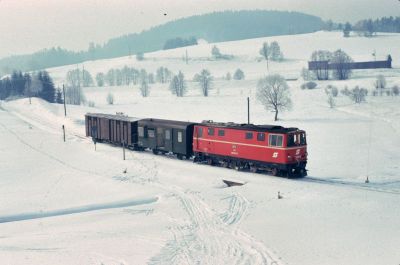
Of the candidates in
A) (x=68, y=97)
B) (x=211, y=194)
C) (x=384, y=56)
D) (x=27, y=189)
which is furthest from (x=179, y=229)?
(x=384, y=56)

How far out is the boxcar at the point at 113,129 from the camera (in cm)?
4588

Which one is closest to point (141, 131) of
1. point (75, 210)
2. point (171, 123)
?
point (171, 123)

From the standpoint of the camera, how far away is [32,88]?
122625 millimetres

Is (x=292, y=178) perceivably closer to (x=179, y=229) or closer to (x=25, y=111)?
(x=179, y=229)

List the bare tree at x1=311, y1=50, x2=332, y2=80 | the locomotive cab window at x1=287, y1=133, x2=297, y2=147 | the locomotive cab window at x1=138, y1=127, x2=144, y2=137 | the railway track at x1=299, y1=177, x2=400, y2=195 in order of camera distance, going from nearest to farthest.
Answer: the railway track at x1=299, y1=177, x2=400, y2=195, the locomotive cab window at x1=287, y1=133, x2=297, y2=147, the locomotive cab window at x1=138, y1=127, x2=144, y2=137, the bare tree at x1=311, y1=50, x2=332, y2=80

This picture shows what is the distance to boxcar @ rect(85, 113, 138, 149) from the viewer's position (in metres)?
45.9

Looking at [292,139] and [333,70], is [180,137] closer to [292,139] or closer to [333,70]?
[292,139]

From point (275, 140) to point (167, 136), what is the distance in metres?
13.0

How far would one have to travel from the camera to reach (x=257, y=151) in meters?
33.2

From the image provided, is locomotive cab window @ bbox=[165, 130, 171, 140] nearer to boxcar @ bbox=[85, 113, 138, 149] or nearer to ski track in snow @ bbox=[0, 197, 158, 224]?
boxcar @ bbox=[85, 113, 138, 149]

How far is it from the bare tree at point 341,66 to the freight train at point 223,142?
377 feet

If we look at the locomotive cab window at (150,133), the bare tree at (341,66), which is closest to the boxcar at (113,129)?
the locomotive cab window at (150,133)

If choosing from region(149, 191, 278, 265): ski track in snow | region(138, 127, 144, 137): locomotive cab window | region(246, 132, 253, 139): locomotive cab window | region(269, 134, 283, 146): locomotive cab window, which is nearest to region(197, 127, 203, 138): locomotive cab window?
region(246, 132, 253, 139): locomotive cab window

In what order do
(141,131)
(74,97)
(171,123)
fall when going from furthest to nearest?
(74,97)
(141,131)
(171,123)
